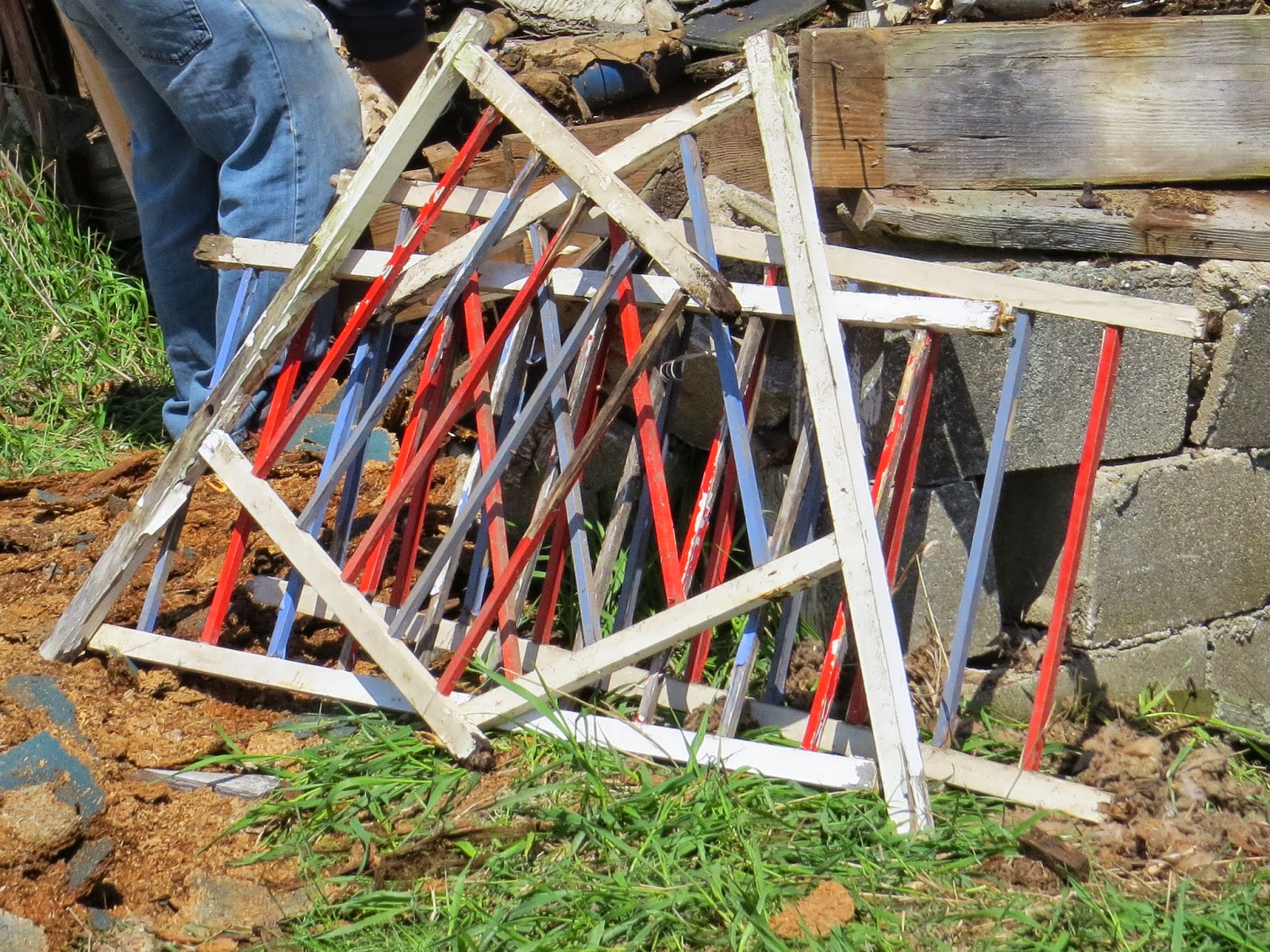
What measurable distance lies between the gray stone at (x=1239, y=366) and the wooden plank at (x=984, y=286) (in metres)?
0.51

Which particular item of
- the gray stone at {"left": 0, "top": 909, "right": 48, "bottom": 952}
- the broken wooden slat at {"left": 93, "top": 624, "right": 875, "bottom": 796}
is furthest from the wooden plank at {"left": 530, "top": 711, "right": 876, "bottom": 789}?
the gray stone at {"left": 0, "top": 909, "right": 48, "bottom": 952}

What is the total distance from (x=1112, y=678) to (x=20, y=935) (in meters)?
2.20

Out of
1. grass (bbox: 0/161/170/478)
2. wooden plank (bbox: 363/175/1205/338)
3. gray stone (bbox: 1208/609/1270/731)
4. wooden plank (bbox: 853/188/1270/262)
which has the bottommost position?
gray stone (bbox: 1208/609/1270/731)

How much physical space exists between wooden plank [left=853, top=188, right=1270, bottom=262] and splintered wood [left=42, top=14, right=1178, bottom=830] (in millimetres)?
250

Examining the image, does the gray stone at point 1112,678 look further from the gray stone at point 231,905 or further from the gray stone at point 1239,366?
the gray stone at point 231,905

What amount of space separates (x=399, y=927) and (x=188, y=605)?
46.8 inches

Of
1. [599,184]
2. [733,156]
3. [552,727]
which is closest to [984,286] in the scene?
[599,184]

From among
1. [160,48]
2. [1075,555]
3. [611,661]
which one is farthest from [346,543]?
[1075,555]

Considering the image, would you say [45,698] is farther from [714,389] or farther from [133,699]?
[714,389]

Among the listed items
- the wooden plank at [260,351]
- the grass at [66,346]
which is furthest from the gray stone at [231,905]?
the grass at [66,346]

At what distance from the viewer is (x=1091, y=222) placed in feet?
8.66

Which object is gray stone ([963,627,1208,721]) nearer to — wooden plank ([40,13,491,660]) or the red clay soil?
the red clay soil

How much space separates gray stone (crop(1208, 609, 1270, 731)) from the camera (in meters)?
2.90

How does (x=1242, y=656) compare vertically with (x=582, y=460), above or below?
below
